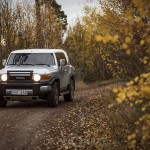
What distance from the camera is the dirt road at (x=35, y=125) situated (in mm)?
9438

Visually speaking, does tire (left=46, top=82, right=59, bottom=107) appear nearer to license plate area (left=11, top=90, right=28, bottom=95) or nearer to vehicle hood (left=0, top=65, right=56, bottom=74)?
vehicle hood (left=0, top=65, right=56, bottom=74)

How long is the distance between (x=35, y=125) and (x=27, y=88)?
3.22m

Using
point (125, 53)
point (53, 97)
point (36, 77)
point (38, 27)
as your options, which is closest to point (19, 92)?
point (36, 77)

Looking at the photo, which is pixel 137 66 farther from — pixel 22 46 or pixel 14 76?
pixel 22 46

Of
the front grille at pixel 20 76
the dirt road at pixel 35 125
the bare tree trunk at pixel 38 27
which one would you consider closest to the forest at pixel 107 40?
the bare tree trunk at pixel 38 27

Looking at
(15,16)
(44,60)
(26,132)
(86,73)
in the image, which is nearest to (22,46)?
(15,16)

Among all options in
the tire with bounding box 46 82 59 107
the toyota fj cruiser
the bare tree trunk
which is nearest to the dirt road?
the tire with bounding box 46 82 59 107

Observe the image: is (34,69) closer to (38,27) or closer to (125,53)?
(125,53)

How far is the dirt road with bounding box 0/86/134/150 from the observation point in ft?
31.0

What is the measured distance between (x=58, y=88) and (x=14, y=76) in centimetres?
161

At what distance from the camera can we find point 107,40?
369cm

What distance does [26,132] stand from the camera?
34.4 ft

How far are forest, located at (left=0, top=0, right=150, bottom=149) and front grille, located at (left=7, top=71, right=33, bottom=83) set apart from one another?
2.47 meters

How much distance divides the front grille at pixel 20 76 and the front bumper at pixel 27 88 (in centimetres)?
12
